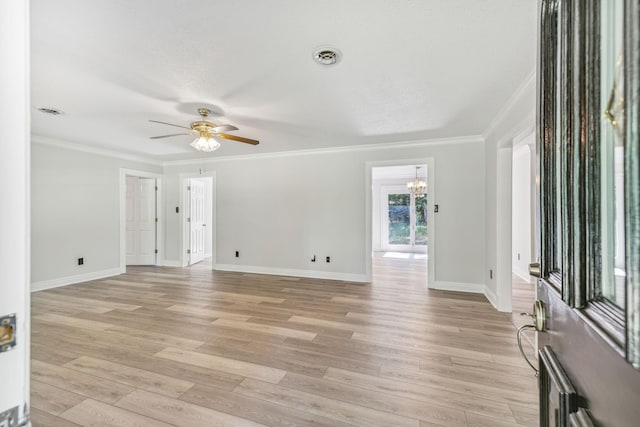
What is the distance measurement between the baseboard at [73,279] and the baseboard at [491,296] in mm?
6310

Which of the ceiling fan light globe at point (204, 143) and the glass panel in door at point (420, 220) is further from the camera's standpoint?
the glass panel in door at point (420, 220)

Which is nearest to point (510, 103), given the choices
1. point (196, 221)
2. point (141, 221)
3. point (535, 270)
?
point (535, 270)

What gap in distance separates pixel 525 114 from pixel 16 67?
3154 mm

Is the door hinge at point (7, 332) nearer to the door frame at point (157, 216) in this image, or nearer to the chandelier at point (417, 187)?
the door frame at point (157, 216)

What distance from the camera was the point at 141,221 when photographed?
6.23 m

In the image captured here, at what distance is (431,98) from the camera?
2.69 m

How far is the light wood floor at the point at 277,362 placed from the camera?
1677mm

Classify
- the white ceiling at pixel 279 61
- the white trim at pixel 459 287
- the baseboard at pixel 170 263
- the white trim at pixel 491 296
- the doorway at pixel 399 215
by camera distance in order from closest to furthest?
the white ceiling at pixel 279 61 < the white trim at pixel 491 296 < the white trim at pixel 459 287 < the baseboard at pixel 170 263 < the doorway at pixel 399 215

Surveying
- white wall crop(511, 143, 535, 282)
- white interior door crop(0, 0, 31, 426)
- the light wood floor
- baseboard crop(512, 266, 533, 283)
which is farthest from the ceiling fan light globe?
baseboard crop(512, 266, 533, 283)

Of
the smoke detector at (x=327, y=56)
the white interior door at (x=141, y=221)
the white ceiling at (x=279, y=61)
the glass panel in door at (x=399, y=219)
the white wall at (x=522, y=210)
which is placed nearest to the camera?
the white ceiling at (x=279, y=61)

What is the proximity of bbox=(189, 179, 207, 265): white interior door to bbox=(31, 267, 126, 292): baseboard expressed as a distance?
1.40 metres

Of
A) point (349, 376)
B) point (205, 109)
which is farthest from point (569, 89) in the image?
point (205, 109)

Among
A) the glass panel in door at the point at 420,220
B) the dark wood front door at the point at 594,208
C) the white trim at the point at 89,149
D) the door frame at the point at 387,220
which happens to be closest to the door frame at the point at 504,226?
the dark wood front door at the point at 594,208

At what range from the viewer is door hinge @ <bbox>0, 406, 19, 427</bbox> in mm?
510
